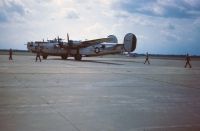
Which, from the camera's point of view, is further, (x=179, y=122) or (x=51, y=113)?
(x=51, y=113)

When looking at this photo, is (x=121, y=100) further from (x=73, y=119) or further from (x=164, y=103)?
(x=73, y=119)

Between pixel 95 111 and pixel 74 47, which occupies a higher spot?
pixel 74 47

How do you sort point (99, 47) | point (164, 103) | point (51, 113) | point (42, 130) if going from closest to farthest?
point (42, 130) < point (51, 113) < point (164, 103) < point (99, 47)

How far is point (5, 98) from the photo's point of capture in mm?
9422

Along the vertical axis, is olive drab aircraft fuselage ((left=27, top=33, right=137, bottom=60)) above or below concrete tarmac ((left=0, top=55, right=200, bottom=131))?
above

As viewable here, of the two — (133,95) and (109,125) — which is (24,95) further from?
(109,125)

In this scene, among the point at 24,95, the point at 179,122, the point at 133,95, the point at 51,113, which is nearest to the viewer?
the point at 179,122

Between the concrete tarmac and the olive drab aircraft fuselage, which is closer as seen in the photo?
the concrete tarmac

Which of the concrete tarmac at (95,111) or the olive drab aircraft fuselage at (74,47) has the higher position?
the olive drab aircraft fuselage at (74,47)

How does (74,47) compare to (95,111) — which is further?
(74,47)

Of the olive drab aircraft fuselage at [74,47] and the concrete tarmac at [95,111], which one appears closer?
the concrete tarmac at [95,111]

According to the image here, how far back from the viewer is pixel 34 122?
652cm

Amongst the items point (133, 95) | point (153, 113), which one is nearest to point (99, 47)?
point (133, 95)

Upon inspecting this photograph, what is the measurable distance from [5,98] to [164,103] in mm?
4646
